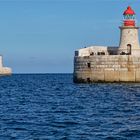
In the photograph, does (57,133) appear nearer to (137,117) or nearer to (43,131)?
(43,131)

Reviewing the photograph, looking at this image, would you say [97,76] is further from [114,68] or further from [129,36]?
[129,36]

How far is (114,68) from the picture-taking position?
57.9 metres

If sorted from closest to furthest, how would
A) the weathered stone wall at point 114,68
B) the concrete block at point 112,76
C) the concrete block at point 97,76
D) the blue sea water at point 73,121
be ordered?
the blue sea water at point 73,121
the weathered stone wall at point 114,68
the concrete block at point 112,76
the concrete block at point 97,76

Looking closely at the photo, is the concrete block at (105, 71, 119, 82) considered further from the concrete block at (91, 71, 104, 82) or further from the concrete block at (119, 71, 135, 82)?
the concrete block at (91, 71, 104, 82)

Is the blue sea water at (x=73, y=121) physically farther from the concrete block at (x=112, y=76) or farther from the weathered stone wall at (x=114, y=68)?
the concrete block at (x=112, y=76)

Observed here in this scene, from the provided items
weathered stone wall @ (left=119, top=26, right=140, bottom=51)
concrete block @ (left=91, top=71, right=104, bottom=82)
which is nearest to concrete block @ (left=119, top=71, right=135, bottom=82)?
concrete block @ (left=91, top=71, right=104, bottom=82)

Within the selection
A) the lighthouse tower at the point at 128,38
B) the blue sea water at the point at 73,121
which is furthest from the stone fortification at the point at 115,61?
the blue sea water at the point at 73,121

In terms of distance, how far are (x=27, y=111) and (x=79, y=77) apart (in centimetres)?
3056

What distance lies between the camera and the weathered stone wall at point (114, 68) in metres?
57.8

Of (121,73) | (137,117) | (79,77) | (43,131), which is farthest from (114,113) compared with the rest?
(79,77)

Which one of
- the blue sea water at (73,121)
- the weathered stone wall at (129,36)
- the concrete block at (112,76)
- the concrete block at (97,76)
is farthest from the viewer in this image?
the weathered stone wall at (129,36)

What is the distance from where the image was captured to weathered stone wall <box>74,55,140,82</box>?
190 ft

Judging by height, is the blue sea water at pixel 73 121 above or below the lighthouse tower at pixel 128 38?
below

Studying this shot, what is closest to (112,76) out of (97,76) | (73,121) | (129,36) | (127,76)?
(127,76)
